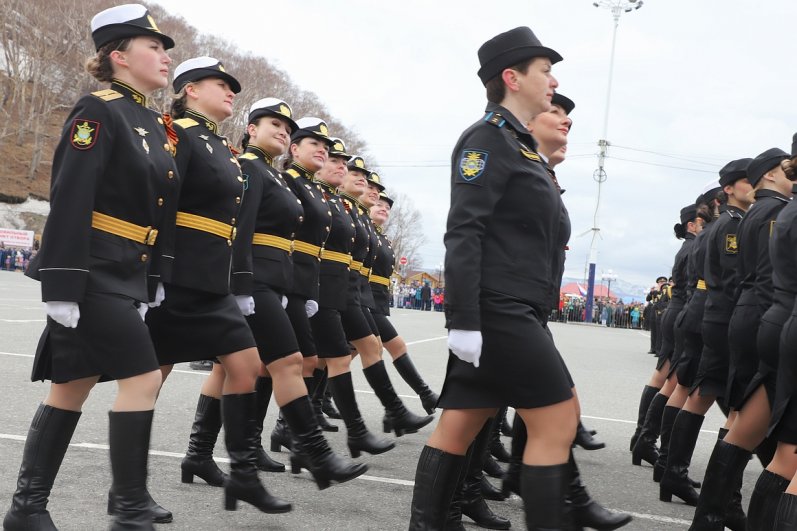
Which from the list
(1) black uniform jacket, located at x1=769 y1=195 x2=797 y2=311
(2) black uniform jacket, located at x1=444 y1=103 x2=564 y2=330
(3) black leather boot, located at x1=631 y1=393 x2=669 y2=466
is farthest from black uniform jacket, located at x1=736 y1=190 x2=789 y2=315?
(3) black leather boot, located at x1=631 y1=393 x2=669 y2=466

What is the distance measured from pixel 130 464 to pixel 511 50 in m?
2.22

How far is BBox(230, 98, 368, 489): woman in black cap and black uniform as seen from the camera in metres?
4.72

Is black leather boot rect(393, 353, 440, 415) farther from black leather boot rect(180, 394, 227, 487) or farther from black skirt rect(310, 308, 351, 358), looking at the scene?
black leather boot rect(180, 394, 227, 487)

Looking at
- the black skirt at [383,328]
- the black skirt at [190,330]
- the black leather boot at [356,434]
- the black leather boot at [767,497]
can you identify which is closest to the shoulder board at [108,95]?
the black skirt at [190,330]

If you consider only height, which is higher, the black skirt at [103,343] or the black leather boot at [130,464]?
the black skirt at [103,343]

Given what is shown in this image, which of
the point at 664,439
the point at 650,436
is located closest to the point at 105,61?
the point at 664,439

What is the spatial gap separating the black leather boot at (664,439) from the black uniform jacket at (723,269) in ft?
3.38

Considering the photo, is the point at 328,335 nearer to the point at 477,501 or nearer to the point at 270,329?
the point at 270,329

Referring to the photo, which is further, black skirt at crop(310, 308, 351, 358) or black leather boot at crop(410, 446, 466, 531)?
black skirt at crop(310, 308, 351, 358)

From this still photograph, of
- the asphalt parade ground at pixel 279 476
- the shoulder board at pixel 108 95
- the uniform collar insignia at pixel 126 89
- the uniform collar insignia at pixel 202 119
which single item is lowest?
the asphalt parade ground at pixel 279 476

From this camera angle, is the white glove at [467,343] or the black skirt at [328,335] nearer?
the white glove at [467,343]

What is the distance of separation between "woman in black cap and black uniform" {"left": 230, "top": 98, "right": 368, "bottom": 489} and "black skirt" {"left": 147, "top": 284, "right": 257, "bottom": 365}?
0.48m

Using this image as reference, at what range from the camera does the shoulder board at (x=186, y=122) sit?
15.4ft

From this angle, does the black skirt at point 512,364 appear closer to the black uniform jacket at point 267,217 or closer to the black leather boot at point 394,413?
the black uniform jacket at point 267,217
